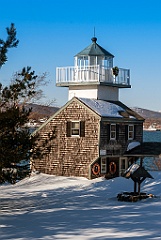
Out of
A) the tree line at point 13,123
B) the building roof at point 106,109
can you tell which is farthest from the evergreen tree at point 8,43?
the building roof at point 106,109

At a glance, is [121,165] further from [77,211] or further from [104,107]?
[77,211]

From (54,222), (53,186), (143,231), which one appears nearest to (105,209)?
(54,222)

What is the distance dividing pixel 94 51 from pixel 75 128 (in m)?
6.10

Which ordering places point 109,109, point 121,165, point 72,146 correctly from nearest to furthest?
point 72,146 < point 109,109 < point 121,165

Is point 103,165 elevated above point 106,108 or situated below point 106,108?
below

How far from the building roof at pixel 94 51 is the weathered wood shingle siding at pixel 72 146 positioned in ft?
13.7

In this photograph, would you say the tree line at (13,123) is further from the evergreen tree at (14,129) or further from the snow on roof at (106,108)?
the snow on roof at (106,108)

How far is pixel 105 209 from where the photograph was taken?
22.8 m

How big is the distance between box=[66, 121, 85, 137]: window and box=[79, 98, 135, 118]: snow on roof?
4.59ft

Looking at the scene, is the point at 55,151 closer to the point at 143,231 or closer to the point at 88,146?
the point at 88,146

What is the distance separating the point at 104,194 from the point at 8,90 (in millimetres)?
10073

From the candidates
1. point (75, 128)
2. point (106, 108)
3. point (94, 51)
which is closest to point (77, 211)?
point (75, 128)

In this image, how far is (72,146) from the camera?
3584 cm

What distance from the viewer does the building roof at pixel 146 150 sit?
117 feet
